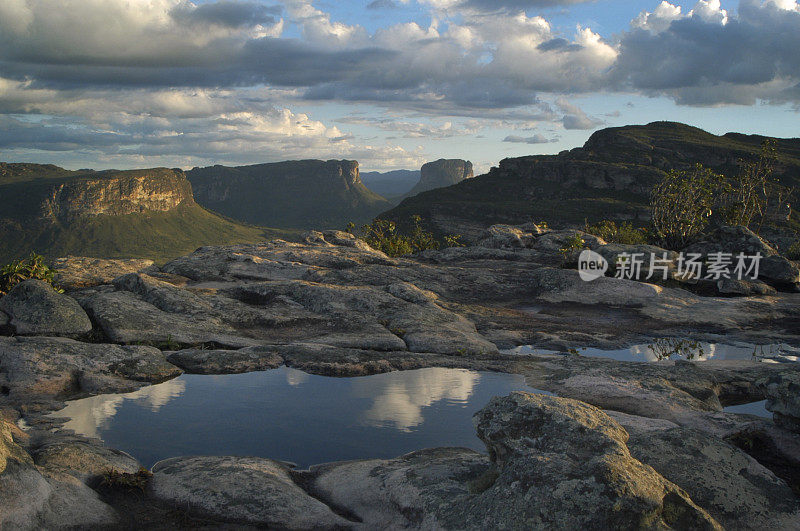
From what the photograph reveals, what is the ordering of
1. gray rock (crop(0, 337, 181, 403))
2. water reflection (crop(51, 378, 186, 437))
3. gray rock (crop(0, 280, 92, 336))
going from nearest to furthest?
1. water reflection (crop(51, 378, 186, 437))
2. gray rock (crop(0, 337, 181, 403))
3. gray rock (crop(0, 280, 92, 336))

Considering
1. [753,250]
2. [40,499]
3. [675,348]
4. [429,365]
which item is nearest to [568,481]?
[40,499]

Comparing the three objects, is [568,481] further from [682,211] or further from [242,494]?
[682,211]

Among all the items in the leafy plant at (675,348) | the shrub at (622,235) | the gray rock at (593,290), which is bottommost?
the leafy plant at (675,348)

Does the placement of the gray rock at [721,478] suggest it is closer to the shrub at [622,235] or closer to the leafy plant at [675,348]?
the leafy plant at [675,348]

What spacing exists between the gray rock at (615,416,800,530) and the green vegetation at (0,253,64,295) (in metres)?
25.2

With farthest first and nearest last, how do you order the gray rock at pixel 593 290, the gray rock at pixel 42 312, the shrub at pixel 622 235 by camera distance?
1. the shrub at pixel 622 235
2. the gray rock at pixel 593 290
3. the gray rock at pixel 42 312

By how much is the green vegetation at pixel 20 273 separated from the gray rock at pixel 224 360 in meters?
9.77

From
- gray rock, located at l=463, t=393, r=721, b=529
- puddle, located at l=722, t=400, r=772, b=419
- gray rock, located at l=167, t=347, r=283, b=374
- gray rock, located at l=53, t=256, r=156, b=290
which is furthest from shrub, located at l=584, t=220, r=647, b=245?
gray rock, located at l=463, t=393, r=721, b=529

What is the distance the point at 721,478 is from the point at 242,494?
9043mm

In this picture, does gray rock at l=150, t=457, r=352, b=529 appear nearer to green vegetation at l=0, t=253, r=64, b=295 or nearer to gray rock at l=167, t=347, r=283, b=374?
gray rock at l=167, t=347, r=283, b=374

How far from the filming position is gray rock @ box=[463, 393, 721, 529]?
27.3ft

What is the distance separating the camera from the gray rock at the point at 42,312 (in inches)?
819

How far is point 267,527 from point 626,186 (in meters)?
203

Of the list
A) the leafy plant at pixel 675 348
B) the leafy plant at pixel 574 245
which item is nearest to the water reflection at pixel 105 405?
the leafy plant at pixel 675 348
